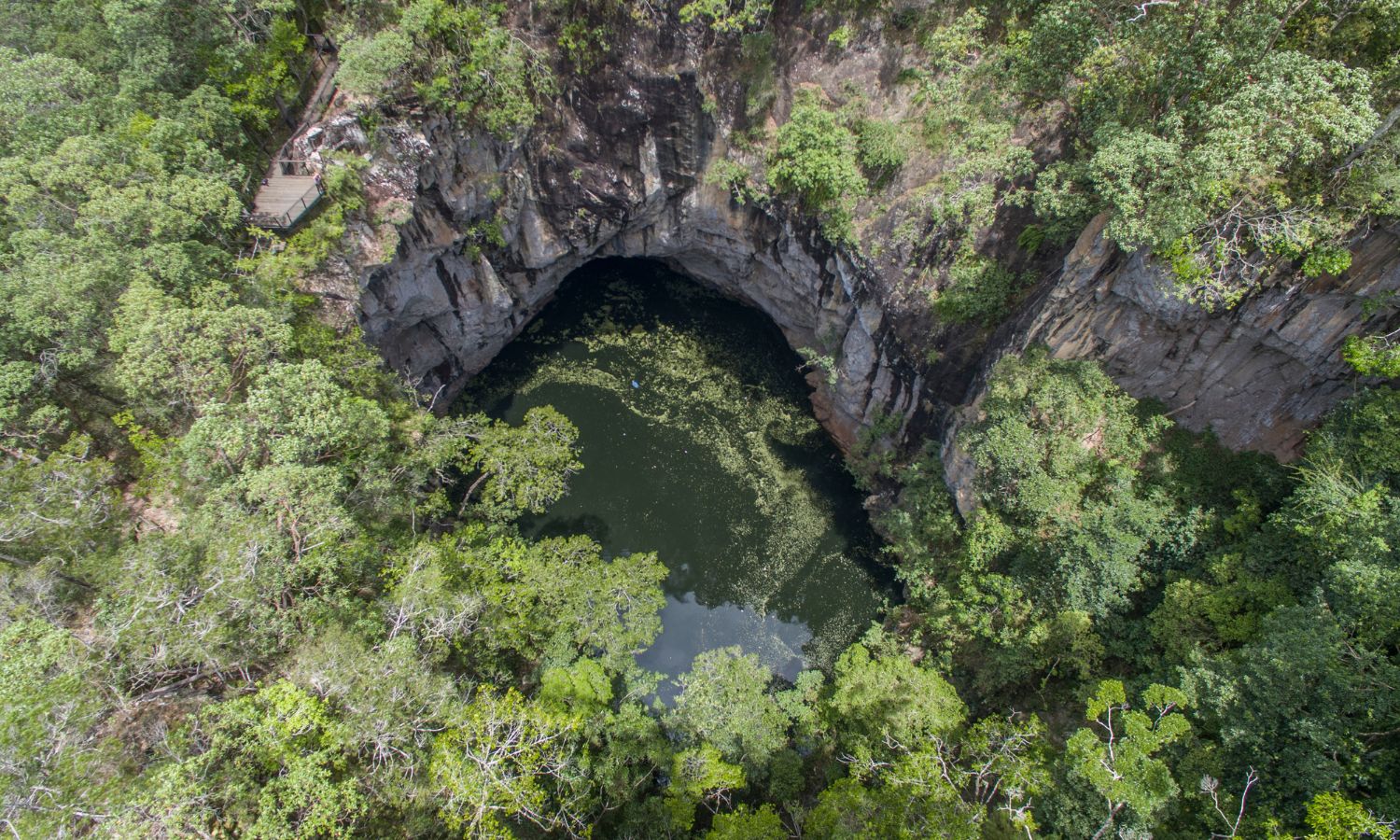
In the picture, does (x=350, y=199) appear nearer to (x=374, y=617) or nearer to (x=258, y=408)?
(x=258, y=408)

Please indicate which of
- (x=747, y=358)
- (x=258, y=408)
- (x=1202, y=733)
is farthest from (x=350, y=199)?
(x=1202, y=733)

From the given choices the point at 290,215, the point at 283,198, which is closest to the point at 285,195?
the point at 283,198

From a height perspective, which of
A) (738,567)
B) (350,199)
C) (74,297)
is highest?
(350,199)

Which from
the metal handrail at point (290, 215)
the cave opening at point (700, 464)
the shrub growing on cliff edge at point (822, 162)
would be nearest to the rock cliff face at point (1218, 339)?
the shrub growing on cliff edge at point (822, 162)

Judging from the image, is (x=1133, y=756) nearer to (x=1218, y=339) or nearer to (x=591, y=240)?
(x=1218, y=339)

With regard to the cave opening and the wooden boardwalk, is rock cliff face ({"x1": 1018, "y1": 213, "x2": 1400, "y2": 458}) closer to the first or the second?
the cave opening

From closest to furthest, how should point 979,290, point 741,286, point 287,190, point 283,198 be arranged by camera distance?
point 283,198
point 287,190
point 979,290
point 741,286

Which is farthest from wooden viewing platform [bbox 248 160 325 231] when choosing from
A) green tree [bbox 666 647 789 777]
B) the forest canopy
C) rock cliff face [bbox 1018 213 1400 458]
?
rock cliff face [bbox 1018 213 1400 458]
